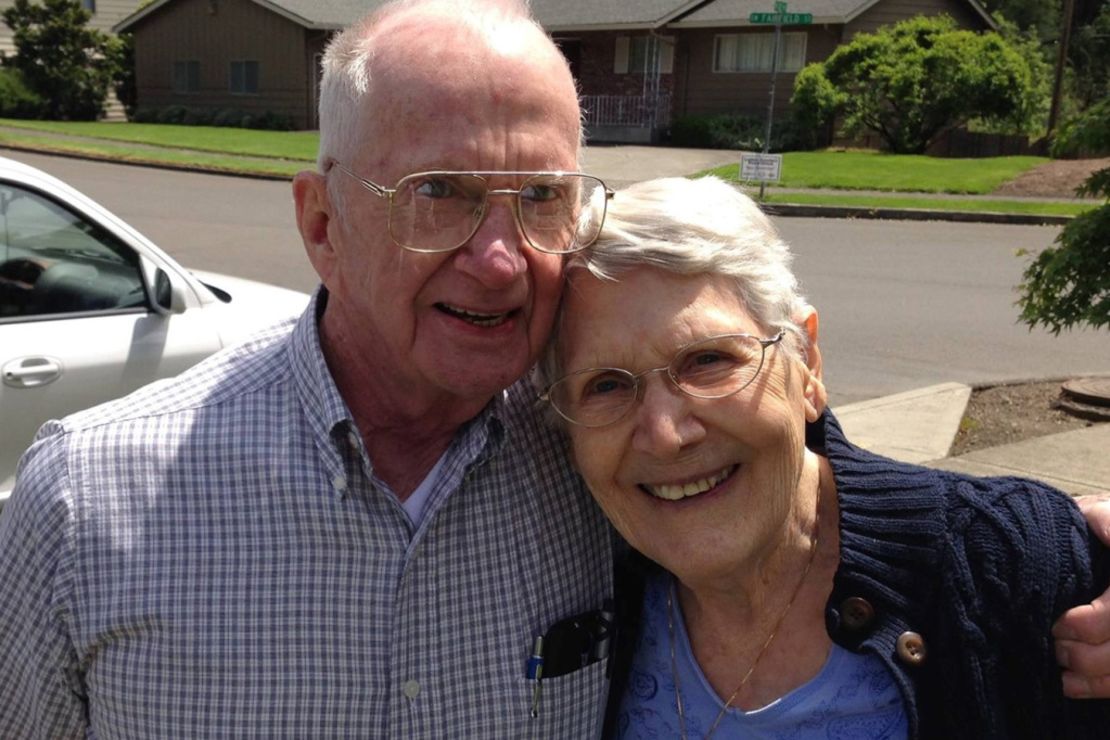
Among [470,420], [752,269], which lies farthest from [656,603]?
[752,269]

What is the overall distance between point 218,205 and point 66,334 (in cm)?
1447

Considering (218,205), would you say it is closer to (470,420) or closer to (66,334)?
(66,334)

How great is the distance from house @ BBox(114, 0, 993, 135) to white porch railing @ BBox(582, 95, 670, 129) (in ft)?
0.10

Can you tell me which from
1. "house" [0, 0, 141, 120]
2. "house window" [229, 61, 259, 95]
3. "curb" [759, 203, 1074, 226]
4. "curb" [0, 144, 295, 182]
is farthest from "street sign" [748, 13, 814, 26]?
"house" [0, 0, 141, 120]

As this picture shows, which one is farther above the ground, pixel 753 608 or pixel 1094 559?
pixel 1094 559

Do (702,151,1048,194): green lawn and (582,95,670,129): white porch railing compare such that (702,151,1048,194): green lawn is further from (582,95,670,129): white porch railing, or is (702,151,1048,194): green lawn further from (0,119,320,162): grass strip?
(0,119,320,162): grass strip

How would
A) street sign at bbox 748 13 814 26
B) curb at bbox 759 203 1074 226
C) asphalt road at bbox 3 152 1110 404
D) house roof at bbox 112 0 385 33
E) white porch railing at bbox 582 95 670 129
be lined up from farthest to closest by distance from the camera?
house roof at bbox 112 0 385 33
white porch railing at bbox 582 95 670 129
curb at bbox 759 203 1074 226
street sign at bbox 748 13 814 26
asphalt road at bbox 3 152 1110 404

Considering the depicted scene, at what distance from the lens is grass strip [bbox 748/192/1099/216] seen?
1859 centimetres

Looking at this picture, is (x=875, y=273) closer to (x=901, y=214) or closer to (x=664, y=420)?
(x=901, y=214)

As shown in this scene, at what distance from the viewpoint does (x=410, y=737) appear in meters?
1.95

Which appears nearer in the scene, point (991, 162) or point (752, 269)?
point (752, 269)

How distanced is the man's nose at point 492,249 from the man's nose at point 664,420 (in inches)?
12.7

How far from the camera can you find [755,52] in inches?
1329

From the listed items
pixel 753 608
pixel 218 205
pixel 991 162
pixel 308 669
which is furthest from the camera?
pixel 991 162
